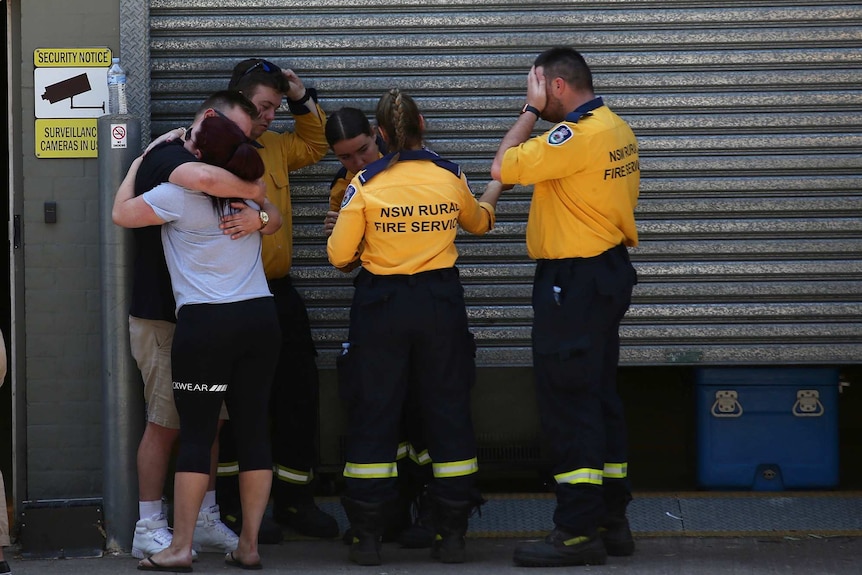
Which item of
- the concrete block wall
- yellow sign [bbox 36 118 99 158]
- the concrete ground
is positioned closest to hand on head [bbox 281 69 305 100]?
the concrete block wall

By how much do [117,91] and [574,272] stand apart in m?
2.24

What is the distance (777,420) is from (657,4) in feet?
7.34

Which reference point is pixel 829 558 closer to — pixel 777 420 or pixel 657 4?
pixel 777 420

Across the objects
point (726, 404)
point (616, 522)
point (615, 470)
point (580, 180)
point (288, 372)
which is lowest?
point (616, 522)

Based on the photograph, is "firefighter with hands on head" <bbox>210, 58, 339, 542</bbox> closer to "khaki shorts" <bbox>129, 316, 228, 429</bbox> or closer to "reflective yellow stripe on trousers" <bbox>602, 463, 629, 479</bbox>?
"khaki shorts" <bbox>129, 316, 228, 429</bbox>

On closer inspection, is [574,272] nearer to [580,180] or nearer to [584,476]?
[580,180]

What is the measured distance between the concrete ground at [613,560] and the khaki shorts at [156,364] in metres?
0.67

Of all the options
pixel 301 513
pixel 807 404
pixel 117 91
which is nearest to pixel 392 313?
pixel 301 513

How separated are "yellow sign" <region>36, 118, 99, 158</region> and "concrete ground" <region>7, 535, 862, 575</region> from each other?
192 centimetres

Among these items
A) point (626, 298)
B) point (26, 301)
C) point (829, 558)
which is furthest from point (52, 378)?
point (829, 558)

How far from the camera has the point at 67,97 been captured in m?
5.79

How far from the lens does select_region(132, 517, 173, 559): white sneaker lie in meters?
5.29

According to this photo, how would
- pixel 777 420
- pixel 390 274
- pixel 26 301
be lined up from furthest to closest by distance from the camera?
pixel 777 420 → pixel 26 301 → pixel 390 274

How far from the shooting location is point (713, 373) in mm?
6277
